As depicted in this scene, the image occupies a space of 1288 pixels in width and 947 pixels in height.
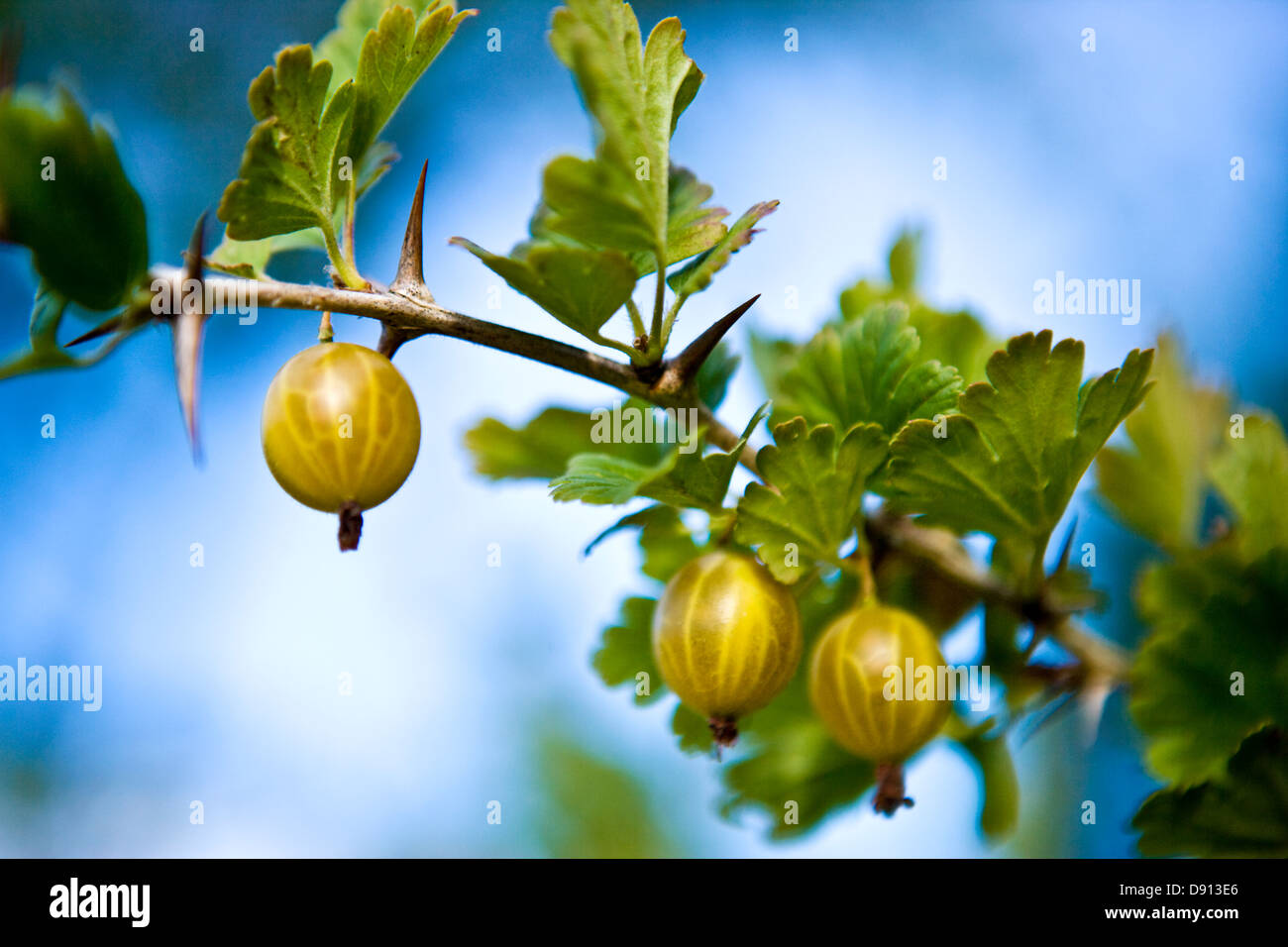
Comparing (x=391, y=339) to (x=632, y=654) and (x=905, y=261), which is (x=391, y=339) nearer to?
(x=632, y=654)

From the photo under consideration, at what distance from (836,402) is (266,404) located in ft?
1.27

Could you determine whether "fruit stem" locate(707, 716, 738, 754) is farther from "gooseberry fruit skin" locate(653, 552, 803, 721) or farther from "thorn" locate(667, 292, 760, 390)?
"thorn" locate(667, 292, 760, 390)

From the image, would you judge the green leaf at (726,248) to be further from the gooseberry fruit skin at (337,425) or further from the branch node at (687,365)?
the gooseberry fruit skin at (337,425)

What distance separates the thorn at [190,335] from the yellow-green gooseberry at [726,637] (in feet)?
0.99

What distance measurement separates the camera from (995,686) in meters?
0.88

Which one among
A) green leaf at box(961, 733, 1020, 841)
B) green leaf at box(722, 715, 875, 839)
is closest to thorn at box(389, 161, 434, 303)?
green leaf at box(722, 715, 875, 839)

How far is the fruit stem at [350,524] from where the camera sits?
60cm

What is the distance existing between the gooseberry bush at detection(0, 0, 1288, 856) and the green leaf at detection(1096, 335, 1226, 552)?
0.24 feet

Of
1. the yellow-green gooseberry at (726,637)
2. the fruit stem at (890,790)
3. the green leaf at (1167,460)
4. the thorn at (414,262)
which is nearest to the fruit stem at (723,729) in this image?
the yellow-green gooseberry at (726,637)

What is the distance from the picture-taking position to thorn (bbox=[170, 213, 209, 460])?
466 mm

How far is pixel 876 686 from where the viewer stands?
24.8 inches

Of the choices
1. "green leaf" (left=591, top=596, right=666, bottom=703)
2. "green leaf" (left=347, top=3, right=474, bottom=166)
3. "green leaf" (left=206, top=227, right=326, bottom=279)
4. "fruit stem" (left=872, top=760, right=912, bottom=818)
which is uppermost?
"green leaf" (left=347, top=3, right=474, bottom=166)

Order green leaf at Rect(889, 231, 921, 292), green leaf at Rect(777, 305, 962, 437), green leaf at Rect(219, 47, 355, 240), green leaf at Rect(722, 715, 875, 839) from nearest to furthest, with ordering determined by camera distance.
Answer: green leaf at Rect(219, 47, 355, 240) → green leaf at Rect(777, 305, 962, 437) → green leaf at Rect(722, 715, 875, 839) → green leaf at Rect(889, 231, 921, 292)

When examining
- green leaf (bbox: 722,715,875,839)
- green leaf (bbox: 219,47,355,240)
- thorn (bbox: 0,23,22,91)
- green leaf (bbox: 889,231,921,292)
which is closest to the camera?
thorn (bbox: 0,23,22,91)
